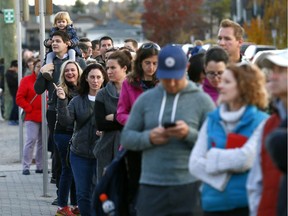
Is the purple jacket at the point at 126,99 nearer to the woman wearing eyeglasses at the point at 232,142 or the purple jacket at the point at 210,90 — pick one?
the purple jacket at the point at 210,90

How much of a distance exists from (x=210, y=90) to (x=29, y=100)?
29.5 ft

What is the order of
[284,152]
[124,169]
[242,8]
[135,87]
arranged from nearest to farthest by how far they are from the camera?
[284,152] → [124,169] → [135,87] → [242,8]

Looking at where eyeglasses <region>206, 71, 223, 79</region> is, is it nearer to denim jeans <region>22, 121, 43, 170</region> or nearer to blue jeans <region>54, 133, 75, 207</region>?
blue jeans <region>54, 133, 75, 207</region>

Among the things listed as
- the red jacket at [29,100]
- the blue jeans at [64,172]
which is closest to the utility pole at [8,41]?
the red jacket at [29,100]

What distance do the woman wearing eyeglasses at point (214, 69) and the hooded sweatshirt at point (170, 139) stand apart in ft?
1.94

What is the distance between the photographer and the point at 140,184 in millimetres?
7379

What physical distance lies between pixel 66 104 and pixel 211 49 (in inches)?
134

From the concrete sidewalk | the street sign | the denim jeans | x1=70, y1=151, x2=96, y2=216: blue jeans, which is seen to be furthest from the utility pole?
x1=70, y1=151, x2=96, y2=216: blue jeans

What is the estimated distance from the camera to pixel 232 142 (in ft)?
21.4

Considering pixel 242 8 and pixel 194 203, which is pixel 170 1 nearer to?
pixel 242 8

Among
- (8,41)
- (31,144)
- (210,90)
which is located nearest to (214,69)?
(210,90)

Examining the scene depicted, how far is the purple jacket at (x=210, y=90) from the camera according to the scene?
7915mm

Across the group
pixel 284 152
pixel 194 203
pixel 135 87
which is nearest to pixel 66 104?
pixel 135 87

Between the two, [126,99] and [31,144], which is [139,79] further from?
[31,144]
